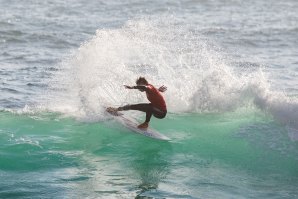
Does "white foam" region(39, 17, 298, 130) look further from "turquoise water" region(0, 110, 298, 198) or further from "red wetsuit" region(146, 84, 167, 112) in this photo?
"red wetsuit" region(146, 84, 167, 112)

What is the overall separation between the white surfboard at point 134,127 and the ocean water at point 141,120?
6.8 inches

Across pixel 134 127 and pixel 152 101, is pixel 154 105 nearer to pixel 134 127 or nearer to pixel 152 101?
pixel 152 101

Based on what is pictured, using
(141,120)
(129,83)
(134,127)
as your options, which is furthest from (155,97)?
(129,83)

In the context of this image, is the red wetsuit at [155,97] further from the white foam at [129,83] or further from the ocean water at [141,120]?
the white foam at [129,83]

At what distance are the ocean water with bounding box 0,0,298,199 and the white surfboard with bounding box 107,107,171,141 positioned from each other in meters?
0.17

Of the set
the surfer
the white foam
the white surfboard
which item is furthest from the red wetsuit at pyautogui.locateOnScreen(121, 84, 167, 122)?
the white foam

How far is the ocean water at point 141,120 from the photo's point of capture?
11.6 m

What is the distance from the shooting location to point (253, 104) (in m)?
16.4

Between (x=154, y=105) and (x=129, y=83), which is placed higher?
(x=129, y=83)

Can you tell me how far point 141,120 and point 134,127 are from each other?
1.41 m

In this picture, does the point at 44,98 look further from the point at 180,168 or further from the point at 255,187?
the point at 255,187

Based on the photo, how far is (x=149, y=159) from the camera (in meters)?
13.1

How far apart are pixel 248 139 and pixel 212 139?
2.80ft

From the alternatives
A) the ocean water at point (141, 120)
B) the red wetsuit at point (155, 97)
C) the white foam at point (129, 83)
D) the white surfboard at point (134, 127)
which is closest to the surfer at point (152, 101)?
the red wetsuit at point (155, 97)
